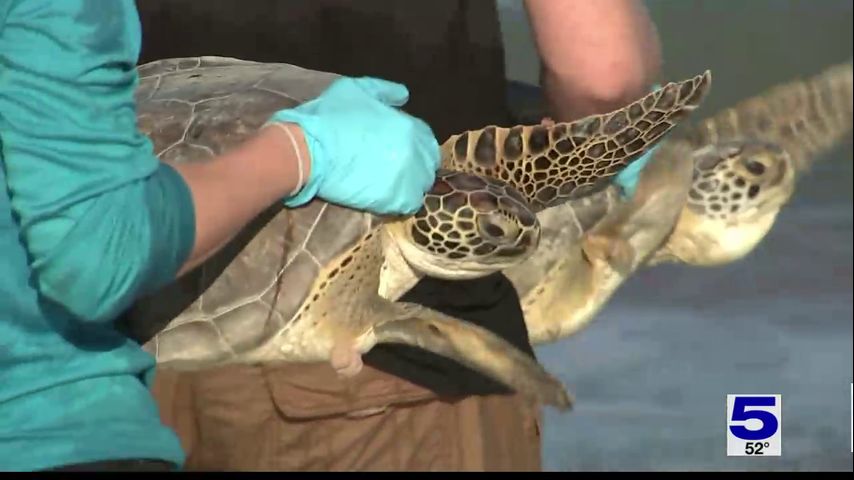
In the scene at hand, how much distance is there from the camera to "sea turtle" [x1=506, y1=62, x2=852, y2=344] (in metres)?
0.82

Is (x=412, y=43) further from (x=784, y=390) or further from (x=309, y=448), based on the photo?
(x=784, y=390)

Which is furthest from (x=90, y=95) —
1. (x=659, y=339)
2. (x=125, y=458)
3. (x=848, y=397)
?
(x=848, y=397)

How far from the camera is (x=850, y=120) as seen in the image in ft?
2.87

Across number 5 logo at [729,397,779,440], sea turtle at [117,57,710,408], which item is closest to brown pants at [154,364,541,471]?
sea turtle at [117,57,710,408]

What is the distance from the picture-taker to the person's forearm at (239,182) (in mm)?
589

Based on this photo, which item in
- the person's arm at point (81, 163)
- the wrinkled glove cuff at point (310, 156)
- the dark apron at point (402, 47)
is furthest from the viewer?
the dark apron at point (402, 47)

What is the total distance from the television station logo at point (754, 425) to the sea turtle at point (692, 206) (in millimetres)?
122

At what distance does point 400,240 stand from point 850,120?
1.35 ft

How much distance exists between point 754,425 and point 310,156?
0.43 metres

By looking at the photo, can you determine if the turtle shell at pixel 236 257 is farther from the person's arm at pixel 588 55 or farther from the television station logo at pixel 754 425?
the television station logo at pixel 754 425

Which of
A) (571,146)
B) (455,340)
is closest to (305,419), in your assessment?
(455,340)

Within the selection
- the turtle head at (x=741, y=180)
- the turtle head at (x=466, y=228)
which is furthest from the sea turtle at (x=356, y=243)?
the turtle head at (x=741, y=180)

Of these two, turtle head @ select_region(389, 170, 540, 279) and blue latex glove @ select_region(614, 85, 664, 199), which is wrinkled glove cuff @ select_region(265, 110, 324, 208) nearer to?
turtle head @ select_region(389, 170, 540, 279)

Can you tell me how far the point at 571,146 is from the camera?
0.75 m
